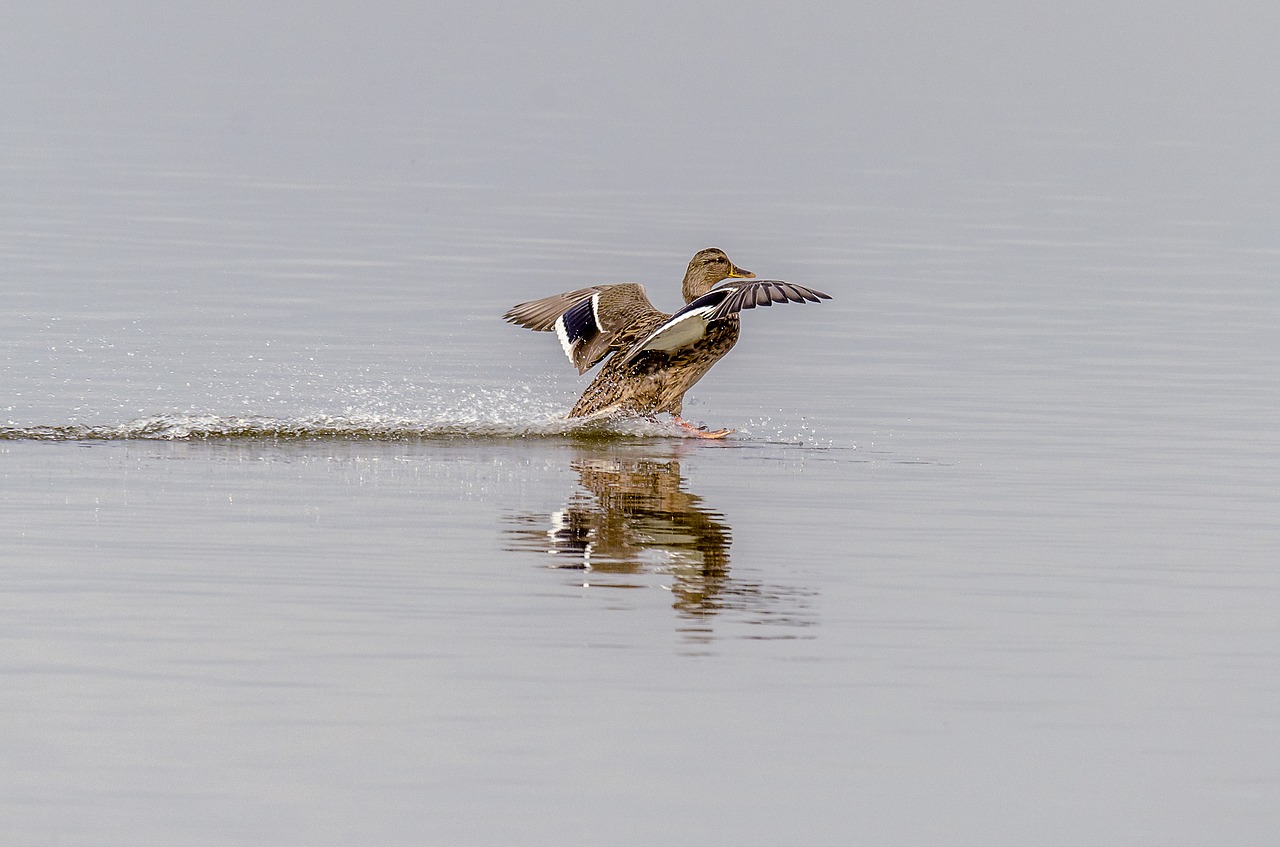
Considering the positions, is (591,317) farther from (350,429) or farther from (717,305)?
(350,429)

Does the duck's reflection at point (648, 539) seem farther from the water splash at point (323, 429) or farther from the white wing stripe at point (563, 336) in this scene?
the white wing stripe at point (563, 336)

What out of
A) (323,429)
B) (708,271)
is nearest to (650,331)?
(708,271)

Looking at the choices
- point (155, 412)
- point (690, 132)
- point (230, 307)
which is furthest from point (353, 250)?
point (690, 132)

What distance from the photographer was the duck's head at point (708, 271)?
645 inches

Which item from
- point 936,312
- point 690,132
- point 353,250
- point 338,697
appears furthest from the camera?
point 690,132

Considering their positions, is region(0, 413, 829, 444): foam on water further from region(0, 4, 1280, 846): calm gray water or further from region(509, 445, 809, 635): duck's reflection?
region(509, 445, 809, 635): duck's reflection

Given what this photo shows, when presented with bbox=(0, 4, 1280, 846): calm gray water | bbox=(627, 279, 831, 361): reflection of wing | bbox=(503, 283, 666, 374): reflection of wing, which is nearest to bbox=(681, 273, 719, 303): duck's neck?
bbox=(503, 283, 666, 374): reflection of wing

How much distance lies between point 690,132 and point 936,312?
27.6 metres

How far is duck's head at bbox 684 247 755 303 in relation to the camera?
16.4m

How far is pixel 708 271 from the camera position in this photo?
16422mm

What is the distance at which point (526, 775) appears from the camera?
23.9 feet

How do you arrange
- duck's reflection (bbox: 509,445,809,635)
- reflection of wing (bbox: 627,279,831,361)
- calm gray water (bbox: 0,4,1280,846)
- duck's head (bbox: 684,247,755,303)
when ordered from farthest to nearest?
1. duck's head (bbox: 684,247,755,303)
2. reflection of wing (bbox: 627,279,831,361)
3. duck's reflection (bbox: 509,445,809,635)
4. calm gray water (bbox: 0,4,1280,846)

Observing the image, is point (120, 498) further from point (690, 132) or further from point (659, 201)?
point (690, 132)

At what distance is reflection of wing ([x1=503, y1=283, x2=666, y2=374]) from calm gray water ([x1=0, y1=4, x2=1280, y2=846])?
0.50m
